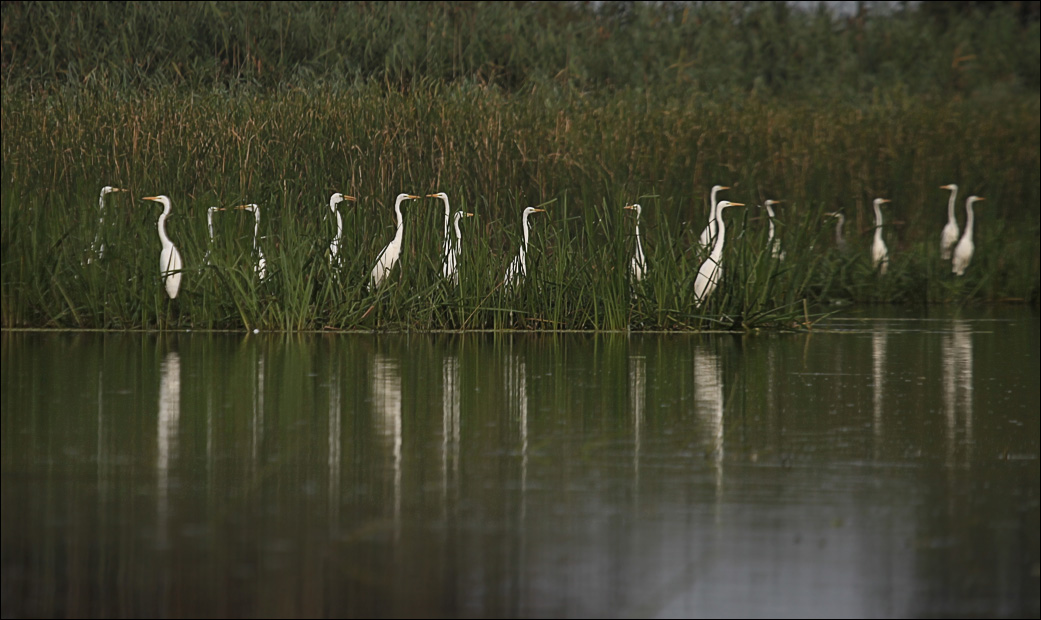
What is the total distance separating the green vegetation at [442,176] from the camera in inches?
372

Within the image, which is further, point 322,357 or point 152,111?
point 152,111

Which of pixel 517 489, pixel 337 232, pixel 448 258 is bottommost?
pixel 517 489

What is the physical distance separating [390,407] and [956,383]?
8.65 feet

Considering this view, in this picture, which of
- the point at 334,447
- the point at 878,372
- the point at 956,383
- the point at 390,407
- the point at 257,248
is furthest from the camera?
the point at 257,248

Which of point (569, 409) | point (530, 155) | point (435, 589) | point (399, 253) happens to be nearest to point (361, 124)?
point (530, 155)

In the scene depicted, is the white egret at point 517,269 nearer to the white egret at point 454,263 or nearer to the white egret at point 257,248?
the white egret at point 454,263

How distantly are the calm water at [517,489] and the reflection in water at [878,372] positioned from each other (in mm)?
36

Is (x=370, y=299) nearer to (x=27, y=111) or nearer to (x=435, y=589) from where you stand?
(x=27, y=111)

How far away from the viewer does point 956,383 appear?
6602mm

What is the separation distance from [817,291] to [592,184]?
2.60m

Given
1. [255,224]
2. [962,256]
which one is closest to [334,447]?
[255,224]

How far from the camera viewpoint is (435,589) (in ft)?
9.59

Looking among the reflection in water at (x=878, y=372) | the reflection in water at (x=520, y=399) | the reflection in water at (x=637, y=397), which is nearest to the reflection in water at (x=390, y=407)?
the reflection in water at (x=520, y=399)

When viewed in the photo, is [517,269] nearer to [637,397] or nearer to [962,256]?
[637,397]
